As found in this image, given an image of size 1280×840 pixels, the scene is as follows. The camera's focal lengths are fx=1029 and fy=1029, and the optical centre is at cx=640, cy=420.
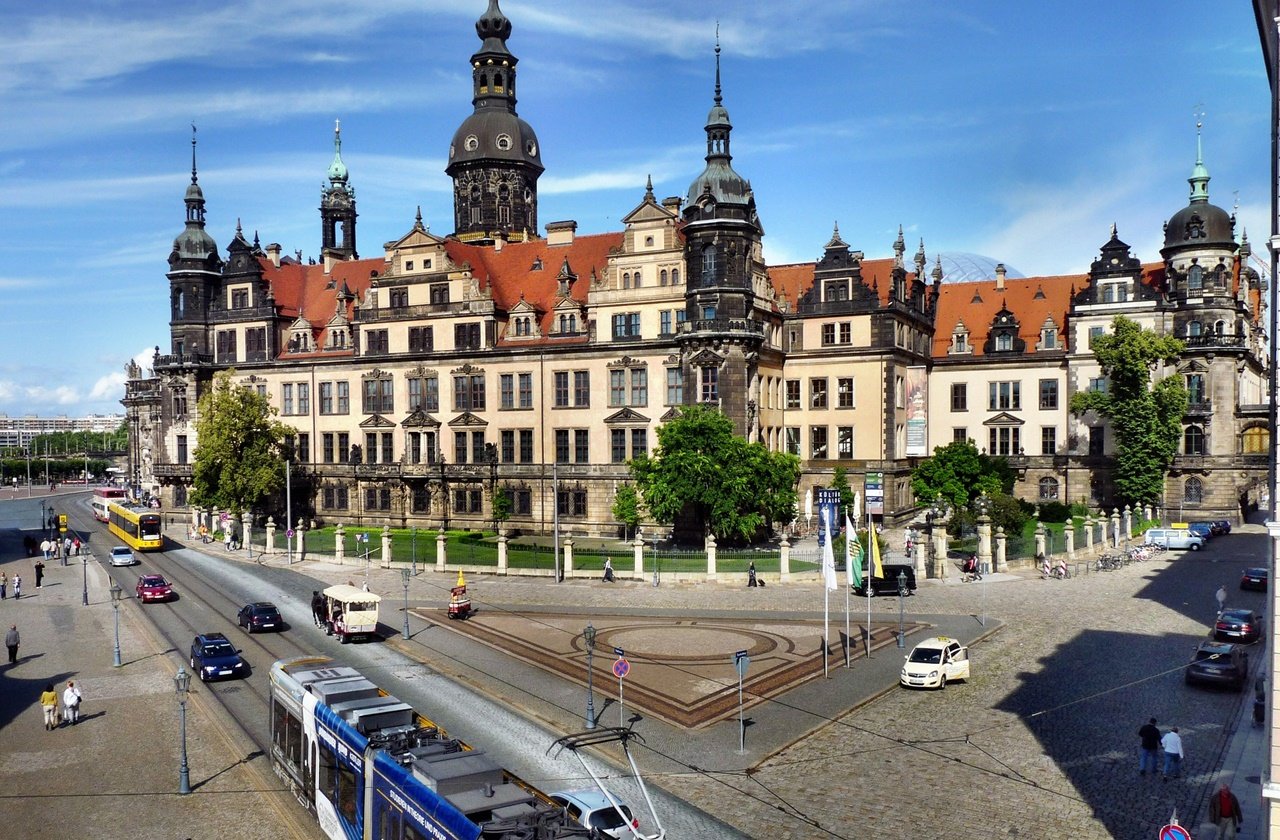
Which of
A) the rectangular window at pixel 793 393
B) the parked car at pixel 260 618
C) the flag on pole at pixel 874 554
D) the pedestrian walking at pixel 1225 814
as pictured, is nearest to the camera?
the pedestrian walking at pixel 1225 814

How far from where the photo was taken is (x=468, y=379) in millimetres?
76500

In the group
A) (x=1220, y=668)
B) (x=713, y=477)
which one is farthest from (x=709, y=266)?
(x=1220, y=668)

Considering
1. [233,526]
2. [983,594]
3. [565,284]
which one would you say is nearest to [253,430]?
[233,526]

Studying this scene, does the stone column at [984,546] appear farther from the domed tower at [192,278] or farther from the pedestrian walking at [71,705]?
the domed tower at [192,278]

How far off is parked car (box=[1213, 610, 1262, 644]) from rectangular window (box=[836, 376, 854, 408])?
126 feet

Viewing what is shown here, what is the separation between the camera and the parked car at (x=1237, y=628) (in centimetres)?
3691

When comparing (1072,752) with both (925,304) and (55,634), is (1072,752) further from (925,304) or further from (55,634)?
(925,304)

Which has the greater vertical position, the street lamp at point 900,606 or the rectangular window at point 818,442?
the rectangular window at point 818,442

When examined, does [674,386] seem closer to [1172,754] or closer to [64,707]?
[64,707]

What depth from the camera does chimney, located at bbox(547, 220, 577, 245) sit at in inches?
3115

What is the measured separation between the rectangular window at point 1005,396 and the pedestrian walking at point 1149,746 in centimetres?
6239

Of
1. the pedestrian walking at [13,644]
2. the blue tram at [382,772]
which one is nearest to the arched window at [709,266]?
the pedestrian walking at [13,644]

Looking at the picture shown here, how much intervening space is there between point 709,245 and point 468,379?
851 inches

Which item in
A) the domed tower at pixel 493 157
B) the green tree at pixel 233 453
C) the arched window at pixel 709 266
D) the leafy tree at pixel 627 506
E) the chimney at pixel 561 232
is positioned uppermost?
the domed tower at pixel 493 157
